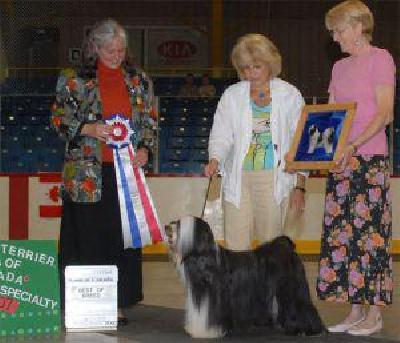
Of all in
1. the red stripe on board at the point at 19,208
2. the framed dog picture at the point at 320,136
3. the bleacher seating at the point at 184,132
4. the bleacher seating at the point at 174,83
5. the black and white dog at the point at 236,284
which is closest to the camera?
the black and white dog at the point at 236,284

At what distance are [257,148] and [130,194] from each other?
78 centimetres

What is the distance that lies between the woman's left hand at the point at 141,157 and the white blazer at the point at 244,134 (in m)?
0.46

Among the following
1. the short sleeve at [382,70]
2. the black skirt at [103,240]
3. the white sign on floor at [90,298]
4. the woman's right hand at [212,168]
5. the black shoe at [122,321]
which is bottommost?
the black shoe at [122,321]

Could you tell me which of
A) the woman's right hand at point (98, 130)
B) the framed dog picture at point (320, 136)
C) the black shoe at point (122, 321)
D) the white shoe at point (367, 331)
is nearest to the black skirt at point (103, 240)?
the black shoe at point (122, 321)

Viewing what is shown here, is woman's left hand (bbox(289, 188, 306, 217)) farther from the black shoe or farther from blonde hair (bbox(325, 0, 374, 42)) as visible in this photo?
the black shoe

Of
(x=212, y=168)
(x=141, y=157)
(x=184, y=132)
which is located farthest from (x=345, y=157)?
(x=184, y=132)

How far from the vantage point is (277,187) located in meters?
4.44

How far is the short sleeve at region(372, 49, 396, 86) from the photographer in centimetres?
433

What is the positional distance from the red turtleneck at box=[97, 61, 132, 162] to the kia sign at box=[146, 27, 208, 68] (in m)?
9.53

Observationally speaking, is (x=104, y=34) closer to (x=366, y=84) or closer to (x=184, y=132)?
(x=366, y=84)

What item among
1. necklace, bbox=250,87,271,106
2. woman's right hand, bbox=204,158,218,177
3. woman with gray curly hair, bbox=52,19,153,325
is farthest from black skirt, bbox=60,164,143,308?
necklace, bbox=250,87,271,106

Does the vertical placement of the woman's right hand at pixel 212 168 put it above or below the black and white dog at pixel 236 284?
above

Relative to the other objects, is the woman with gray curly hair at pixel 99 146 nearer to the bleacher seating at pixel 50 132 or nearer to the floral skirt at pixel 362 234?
the floral skirt at pixel 362 234

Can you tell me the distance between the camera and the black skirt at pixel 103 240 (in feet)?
15.9
